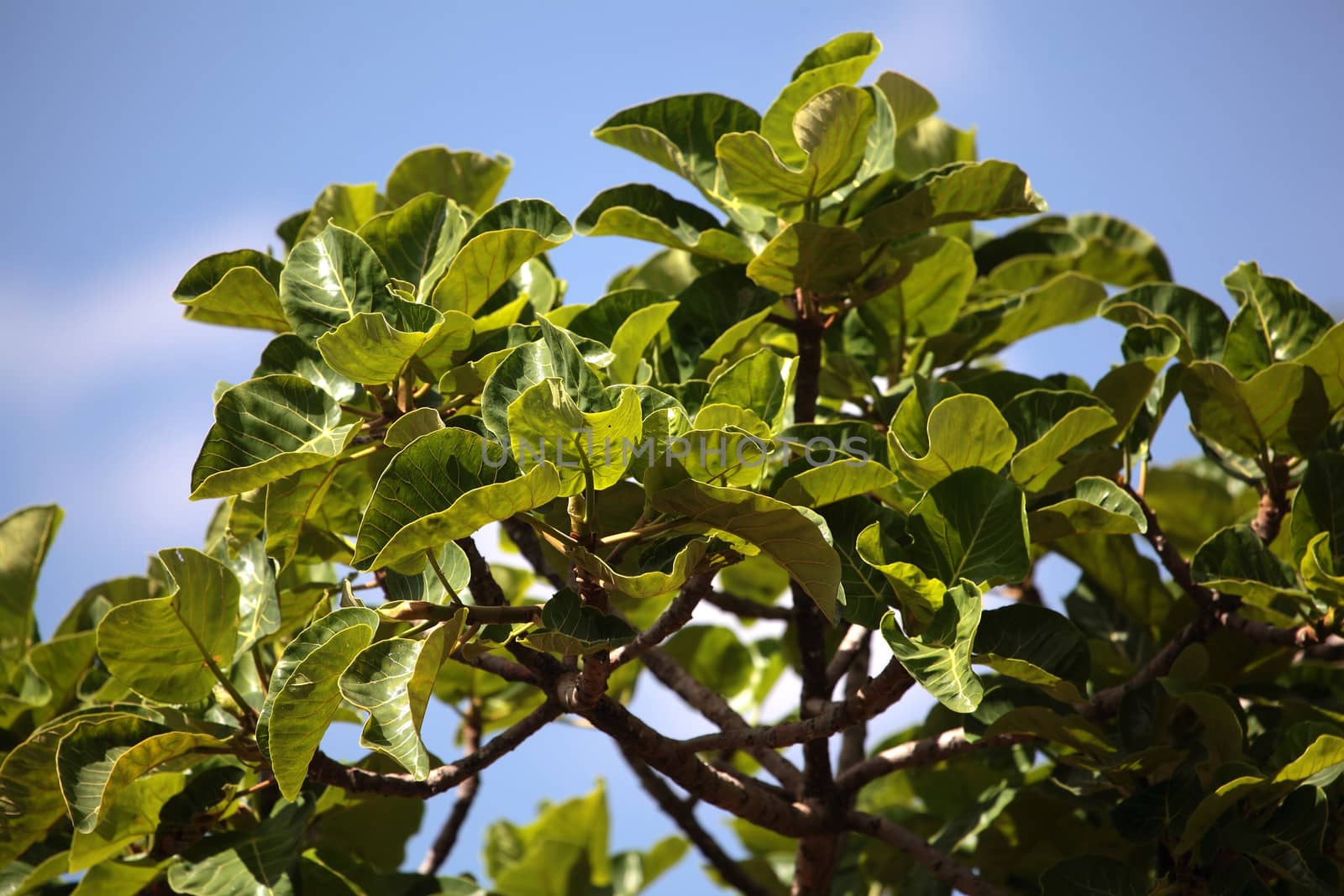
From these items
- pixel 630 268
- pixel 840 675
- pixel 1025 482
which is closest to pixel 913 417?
pixel 1025 482

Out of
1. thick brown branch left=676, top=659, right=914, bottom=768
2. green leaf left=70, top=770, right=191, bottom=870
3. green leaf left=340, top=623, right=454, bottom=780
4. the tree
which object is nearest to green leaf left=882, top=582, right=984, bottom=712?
the tree

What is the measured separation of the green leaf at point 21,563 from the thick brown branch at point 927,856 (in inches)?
62.3

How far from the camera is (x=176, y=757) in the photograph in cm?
170

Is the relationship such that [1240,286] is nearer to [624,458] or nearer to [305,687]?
[624,458]

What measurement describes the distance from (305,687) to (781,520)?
523 mm

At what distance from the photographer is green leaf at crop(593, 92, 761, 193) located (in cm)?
183

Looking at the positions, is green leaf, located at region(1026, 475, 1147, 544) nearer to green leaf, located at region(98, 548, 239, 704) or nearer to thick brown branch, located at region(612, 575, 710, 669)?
thick brown branch, located at region(612, 575, 710, 669)

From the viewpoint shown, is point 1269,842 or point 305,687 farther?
point 1269,842

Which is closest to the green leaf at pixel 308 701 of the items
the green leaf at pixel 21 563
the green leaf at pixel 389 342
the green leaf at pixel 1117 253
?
the green leaf at pixel 389 342

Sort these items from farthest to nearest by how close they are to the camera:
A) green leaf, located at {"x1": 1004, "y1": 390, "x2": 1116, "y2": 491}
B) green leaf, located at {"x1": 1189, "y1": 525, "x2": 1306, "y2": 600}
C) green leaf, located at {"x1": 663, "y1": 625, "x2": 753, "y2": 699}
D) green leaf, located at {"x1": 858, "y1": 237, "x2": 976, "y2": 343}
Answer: green leaf, located at {"x1": 663, "y1": 625, "x2": 753, "y2": 699} < green leaf, located at {"x1": 858, "y1": 237, "x2": 976, "y2": 343} < green leaf, located at {"x1": 1189, "y1": 525, "x2": 1306, "y2": 600} < green leaf, located at {"x1": 1004, "y1": 390, "x2": 1116, "y2": 491}

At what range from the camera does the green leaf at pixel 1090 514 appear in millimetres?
1567

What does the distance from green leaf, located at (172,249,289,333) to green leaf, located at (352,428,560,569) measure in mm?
487

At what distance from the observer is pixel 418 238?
1735 millimetres

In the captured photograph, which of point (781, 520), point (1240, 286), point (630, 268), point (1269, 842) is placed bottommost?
point (1269, 842)
